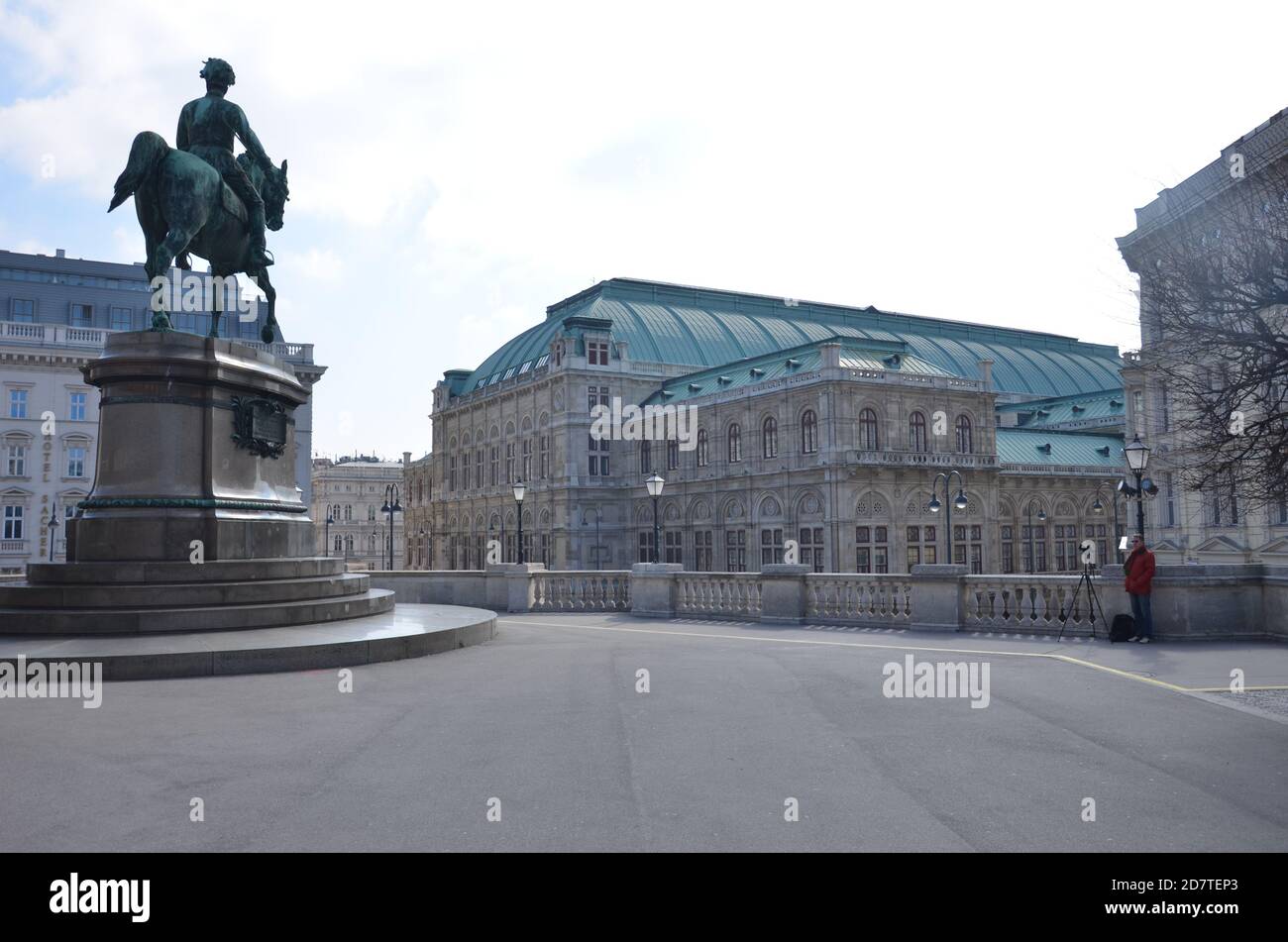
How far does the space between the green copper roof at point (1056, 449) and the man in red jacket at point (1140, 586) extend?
170 ft

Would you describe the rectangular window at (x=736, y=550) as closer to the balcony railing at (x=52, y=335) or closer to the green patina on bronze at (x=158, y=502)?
the balcony railing at (x=52, y=335)

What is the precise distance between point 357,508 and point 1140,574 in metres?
126

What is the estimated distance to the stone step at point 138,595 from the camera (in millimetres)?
13625

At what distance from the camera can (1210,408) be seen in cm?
1261

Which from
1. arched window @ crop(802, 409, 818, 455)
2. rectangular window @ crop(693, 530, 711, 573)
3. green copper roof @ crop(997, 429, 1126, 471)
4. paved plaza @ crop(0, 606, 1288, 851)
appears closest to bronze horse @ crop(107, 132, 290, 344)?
paved plaza @ crop(0, 606, 1288, 851)

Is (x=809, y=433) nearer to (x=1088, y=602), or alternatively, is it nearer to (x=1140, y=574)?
(x=1088, y=602)

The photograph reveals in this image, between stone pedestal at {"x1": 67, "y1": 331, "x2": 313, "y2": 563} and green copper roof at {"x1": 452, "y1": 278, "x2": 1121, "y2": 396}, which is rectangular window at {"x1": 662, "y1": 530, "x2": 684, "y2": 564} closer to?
green copper roof at {"x1": 452, "y1": 278, "x2": 1121, "y2": 396}

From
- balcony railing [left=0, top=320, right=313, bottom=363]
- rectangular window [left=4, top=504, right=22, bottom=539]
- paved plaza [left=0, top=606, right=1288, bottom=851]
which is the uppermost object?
balcony railing [left=0, top=320, right=313, bottom=363]

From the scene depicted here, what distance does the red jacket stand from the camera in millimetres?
17094

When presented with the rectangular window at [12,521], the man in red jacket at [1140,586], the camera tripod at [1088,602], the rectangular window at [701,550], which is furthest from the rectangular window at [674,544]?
the man in red jacket at [1140,586]

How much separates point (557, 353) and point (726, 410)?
1813 cm

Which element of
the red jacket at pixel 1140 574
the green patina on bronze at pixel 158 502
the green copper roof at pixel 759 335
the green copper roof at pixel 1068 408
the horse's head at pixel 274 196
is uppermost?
the green copper roof at pixel 759 335

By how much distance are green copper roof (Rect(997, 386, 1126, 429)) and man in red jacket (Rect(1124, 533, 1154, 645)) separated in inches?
2661

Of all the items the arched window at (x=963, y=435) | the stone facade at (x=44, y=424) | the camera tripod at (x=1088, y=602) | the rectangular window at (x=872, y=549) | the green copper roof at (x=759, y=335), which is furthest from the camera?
the green copper roof at (x=759, y=335)
